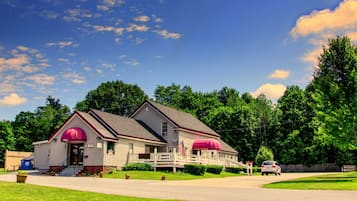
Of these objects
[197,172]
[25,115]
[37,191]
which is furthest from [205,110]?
[37,191]

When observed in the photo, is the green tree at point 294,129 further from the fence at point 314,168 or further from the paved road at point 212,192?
the paved road at point 212,192

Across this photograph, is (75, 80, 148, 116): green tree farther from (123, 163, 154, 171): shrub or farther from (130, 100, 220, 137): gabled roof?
(123, 163, 154, 171): shrub

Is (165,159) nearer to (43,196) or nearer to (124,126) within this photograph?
(124,126)

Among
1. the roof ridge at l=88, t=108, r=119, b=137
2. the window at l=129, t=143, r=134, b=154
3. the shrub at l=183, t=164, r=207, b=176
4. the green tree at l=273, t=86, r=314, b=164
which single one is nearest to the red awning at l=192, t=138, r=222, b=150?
the window at l=129, t=143, r=134, b=154

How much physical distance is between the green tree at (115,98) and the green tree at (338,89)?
189 feet

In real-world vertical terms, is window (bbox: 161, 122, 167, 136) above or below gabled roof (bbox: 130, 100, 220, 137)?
below

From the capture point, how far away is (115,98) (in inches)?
Result: 3430

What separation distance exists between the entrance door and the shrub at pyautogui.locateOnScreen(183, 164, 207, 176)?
36.2 ft

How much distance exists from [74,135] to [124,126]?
22.9ft

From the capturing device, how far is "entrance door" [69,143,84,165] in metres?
41.9

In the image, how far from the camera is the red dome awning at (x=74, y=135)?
4003 centimetres

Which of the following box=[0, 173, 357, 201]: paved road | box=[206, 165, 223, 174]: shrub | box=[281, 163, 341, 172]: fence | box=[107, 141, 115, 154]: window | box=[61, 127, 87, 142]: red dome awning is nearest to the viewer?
box=[0, 173, 357, 201]: paved road

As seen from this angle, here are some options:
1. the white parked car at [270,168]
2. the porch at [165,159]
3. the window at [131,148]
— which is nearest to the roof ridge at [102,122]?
the window at [131,148]

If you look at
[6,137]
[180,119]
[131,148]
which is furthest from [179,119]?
[6,137]
